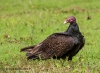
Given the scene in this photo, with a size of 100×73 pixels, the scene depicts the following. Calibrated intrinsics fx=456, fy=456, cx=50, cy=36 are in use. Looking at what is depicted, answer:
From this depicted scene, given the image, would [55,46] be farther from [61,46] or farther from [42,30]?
[42,30]

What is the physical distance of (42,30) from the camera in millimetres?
14180

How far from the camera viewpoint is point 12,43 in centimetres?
1231

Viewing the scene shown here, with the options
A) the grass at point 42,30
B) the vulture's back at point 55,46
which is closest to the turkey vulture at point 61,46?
the vulture's back at point 55,46

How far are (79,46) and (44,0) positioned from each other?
11817 millimetres

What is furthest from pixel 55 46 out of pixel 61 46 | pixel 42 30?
pixel 42 30

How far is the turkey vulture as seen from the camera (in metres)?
9.23

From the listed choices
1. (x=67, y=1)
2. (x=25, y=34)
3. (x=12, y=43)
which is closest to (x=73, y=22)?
(x=12, y=43)

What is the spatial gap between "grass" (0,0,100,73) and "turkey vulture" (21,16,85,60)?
0.60 ft

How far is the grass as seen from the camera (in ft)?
28.3

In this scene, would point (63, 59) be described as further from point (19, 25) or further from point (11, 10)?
point (11, 10)

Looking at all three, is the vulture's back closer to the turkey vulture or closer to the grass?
the turkey vulture

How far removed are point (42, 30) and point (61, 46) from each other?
4.90 metres

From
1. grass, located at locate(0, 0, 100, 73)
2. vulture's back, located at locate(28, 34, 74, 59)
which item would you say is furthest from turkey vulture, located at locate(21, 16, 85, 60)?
grass, located at locate(0, 0, 100, 73)

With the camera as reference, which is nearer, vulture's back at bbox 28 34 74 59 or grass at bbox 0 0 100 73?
grass at bbox 0 0 100 73
